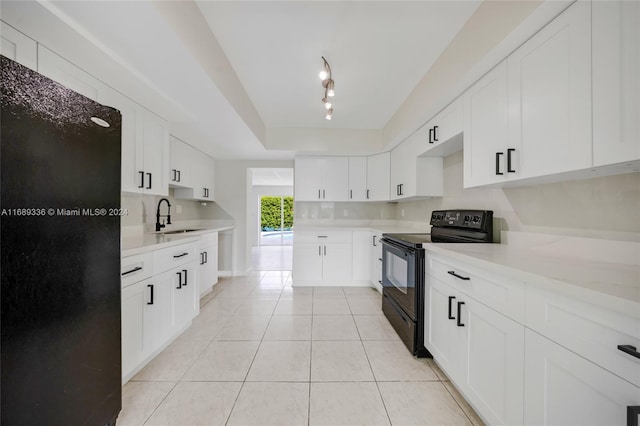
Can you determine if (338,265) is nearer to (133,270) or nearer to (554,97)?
(133,270)

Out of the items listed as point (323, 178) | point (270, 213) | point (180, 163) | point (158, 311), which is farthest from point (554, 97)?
point (270, 213)

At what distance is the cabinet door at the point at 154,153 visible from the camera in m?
2.36

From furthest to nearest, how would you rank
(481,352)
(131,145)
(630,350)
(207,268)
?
1. (207,268)
2. (131,145)
3. (481,352)
4. (630,350)

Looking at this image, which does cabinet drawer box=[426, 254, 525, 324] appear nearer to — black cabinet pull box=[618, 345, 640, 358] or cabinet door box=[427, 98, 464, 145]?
black cabinet pull box=[618, 345, 640, 358]

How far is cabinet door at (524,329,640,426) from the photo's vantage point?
0.75 metres

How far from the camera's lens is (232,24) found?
174cm

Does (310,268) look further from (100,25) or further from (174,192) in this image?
(100,25)

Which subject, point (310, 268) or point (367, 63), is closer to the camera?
point (367, 63)

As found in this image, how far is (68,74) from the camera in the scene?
1556mm

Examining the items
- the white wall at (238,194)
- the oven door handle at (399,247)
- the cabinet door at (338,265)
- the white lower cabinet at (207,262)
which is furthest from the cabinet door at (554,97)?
the white wall at (238,194)

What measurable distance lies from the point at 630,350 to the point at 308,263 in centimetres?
345

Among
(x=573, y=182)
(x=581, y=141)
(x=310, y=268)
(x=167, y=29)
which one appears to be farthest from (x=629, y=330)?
(x=310, y=268)

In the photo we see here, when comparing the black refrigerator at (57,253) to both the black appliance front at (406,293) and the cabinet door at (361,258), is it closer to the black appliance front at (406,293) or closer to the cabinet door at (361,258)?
the black appliance front at (406,293)

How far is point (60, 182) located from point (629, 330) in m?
1.99
